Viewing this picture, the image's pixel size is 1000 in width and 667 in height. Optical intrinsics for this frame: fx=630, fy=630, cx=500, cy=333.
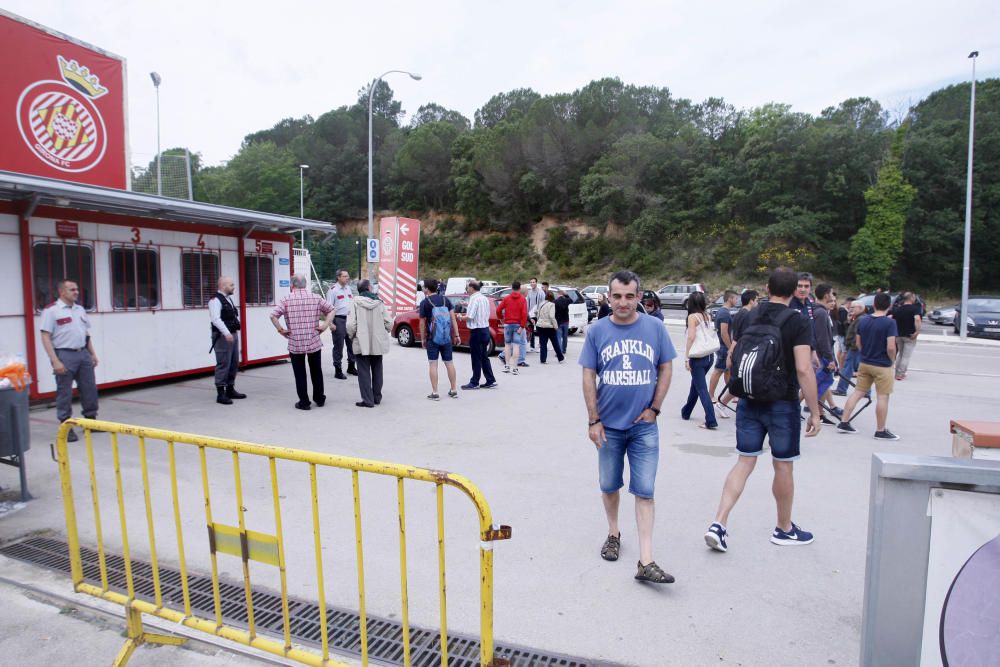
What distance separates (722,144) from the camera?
46562mm

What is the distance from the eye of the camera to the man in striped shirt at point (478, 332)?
10.3 metres

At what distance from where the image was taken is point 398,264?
1939 cm

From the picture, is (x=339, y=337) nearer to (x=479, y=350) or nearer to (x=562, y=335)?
(x=479, y=350)

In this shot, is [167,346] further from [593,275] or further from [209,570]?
[593,275]

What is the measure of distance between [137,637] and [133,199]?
6653 mm

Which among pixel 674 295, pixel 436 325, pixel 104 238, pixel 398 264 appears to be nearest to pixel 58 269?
pixel 104 238

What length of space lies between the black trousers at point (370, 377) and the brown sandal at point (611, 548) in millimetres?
5394

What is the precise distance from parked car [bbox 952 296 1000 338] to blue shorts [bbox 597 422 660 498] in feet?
77.0

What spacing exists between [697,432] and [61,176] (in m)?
11.7

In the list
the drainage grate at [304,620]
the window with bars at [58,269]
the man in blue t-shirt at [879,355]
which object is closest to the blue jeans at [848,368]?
the man in blue t-shirt at [879,355]

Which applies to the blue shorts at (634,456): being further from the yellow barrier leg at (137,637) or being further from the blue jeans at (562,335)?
the blue jeans at (562,335)

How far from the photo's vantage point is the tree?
124 feet

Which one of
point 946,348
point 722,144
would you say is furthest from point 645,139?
point 946,348

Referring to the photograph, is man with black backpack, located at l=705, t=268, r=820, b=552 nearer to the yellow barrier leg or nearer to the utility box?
the utility box
